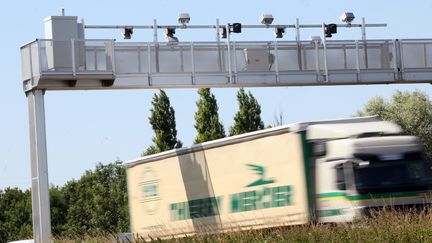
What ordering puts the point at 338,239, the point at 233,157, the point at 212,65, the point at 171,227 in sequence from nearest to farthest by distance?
the point at 338,239 < the point at 233,157 < the point at 171,227 < the point at 212,65

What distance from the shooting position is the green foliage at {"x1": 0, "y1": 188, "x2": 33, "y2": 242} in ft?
252

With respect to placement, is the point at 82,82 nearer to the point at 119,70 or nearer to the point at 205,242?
the point at 119,70

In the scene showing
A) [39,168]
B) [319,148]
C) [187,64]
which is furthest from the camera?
[187,64]

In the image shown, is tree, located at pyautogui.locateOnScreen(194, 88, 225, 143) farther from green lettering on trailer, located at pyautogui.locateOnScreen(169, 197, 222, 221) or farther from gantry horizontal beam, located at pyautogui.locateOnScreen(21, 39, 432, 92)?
green lettering on trailer, located at pyautogui.locateOnScreen(169, 197, 222, 221)

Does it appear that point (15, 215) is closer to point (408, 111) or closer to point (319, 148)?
point (408, 111)

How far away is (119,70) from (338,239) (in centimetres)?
2238

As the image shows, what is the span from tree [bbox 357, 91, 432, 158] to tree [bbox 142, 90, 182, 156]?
1548 cm

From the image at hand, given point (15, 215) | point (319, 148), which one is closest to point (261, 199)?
point (319, 148)

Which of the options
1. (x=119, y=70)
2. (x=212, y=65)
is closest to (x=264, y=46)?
(x=212, y=65)

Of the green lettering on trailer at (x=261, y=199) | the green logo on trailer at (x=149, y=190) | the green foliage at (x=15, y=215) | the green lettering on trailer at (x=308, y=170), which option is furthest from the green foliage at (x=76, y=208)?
→ the green lettering on trailer at (x=308, y=170)

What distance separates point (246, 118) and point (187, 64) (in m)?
38.2

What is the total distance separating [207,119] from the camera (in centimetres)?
8119

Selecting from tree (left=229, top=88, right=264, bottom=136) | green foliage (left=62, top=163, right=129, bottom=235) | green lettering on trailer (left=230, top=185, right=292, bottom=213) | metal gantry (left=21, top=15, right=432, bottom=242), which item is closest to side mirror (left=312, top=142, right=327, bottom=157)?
green lettering on trailer (left=230, top=185, right=292, bottom=213)

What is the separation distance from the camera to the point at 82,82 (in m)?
41.1
